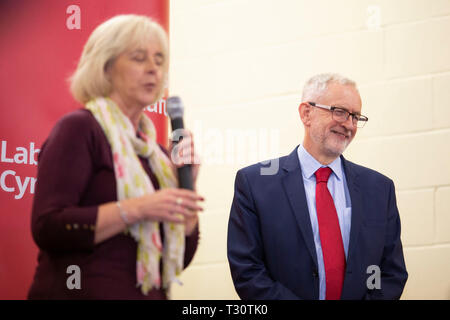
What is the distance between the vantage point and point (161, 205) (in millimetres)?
1374

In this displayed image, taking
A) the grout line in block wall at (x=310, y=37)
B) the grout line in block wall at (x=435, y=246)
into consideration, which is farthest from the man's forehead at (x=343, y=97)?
the grout line in block wall at (x=435, y=246)

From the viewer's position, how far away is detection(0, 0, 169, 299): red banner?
1.86 m

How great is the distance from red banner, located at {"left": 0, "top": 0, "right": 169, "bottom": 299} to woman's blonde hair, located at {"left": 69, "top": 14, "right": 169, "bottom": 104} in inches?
15.6

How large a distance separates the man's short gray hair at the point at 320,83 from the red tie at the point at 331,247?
0.38m

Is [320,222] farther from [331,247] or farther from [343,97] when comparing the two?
[343,97]

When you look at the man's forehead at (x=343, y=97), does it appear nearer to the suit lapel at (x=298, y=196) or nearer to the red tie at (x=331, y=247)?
the suit lapel at (x=298, y=196)

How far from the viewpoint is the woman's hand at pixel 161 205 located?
1370mm

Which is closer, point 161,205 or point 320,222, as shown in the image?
point 161,205

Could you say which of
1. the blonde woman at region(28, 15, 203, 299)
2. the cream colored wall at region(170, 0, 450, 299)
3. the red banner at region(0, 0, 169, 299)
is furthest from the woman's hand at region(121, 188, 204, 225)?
the cream colored wall at region(170, 0, 450, 299)

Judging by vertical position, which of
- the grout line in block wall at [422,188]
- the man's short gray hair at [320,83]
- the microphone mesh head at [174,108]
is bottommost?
the grout line in block wall at [422,188]

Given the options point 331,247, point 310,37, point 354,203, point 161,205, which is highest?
point 310,37

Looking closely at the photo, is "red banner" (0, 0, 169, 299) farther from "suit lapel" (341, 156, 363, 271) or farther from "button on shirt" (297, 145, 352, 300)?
"suit lapel" (341, 156, 363, 271)

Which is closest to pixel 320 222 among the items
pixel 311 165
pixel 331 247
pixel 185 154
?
pixel 331 247

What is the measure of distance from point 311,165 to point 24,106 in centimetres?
90
